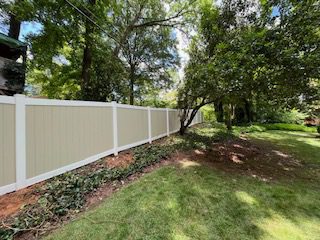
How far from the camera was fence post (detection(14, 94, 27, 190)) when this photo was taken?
3.21 metres

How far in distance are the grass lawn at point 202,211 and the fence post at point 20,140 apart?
1.10 meters

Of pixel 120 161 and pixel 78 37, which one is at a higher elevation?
pixel 78 37

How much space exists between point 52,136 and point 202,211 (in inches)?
107

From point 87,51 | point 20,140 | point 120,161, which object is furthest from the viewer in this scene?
point 87,51

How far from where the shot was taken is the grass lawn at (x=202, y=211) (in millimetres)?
2762

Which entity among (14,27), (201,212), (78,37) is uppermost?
(14,27)

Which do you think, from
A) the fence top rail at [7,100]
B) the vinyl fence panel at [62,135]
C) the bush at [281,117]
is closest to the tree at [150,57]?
the vinyl fence panel at [62,135]

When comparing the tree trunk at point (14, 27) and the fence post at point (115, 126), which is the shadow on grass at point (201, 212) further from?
the tree trunk at point (14, 27)

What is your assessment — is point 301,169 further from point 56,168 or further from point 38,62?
point 38,62

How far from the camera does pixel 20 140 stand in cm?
324

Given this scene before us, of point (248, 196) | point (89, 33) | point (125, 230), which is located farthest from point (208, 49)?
point (125, 230)

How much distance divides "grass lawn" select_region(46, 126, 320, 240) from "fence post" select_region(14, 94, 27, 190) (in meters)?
1.10

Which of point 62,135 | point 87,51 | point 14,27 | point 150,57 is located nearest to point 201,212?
point 62,135

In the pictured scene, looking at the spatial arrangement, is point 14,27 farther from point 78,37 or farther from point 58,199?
point 58,199
